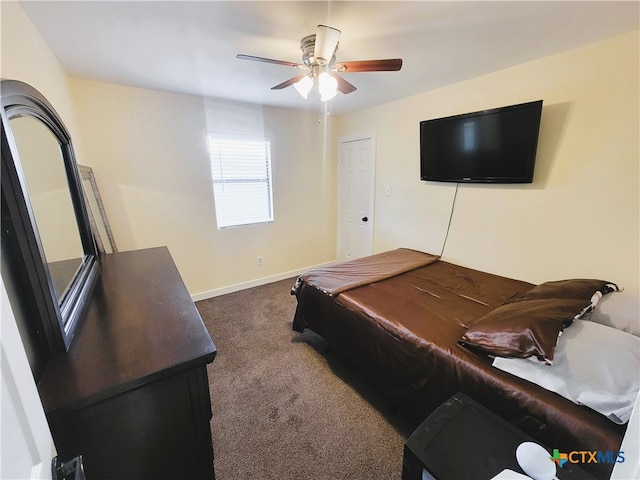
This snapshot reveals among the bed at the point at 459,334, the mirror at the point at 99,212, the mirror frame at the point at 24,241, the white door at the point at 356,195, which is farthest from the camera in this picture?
the white door at the point at 356,195

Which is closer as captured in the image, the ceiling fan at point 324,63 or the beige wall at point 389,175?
the ceiling fan at point 324,63

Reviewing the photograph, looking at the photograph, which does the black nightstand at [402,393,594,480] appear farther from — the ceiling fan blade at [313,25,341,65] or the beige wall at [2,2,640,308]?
the ceiling fan blade at [313,25,341,65]

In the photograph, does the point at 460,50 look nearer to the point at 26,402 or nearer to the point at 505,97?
the point at 505,97

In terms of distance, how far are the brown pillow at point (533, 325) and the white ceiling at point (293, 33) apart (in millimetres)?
1589

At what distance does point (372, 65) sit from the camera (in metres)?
1.58

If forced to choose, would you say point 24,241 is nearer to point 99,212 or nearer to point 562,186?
point 99,212

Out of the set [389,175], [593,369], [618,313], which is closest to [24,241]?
[593,369]

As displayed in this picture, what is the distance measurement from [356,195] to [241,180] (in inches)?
64.0

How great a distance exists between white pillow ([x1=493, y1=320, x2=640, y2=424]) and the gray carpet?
2.79 feet

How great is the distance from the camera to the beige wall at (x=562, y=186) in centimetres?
179

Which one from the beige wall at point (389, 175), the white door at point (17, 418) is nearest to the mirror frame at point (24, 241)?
the white door at point (17, 418)

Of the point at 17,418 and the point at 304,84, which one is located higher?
the point at 304,84

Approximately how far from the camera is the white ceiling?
4.65 ft

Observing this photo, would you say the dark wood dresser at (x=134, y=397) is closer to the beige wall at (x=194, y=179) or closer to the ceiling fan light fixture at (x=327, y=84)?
the ceiling fan light fixture at (x=327, y=84)
